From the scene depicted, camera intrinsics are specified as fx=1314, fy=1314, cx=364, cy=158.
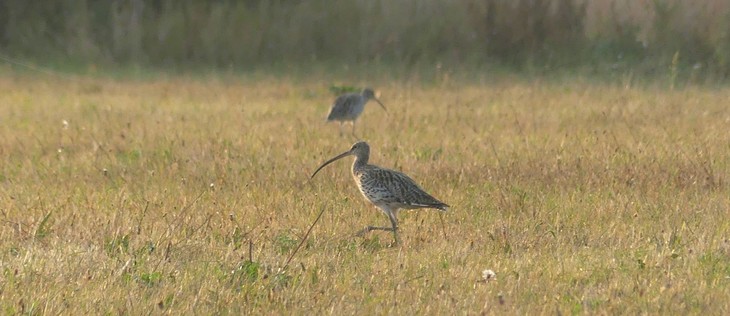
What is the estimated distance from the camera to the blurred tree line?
70.7ft

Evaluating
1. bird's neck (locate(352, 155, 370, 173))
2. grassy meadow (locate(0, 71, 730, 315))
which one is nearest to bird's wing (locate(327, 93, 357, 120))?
grassy meadow (locate(0, 71, 730, 315))

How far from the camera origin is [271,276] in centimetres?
698

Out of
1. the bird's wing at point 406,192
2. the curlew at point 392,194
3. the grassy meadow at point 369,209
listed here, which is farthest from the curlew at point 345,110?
the bird's wing at point 406,192

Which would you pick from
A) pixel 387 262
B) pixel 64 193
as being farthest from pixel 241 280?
pixel 64 193

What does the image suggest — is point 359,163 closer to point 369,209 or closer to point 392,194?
point 369,209

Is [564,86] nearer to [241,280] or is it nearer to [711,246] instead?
[711,246]

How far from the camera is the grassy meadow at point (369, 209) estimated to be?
22.1 ft

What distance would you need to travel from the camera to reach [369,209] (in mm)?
9594

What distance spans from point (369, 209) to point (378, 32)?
1362 centimetres

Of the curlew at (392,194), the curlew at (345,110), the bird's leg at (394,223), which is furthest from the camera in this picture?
the curlew at (345,110)

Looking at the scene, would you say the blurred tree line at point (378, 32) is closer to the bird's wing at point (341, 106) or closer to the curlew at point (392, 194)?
the bird's wing at point (341, 106)

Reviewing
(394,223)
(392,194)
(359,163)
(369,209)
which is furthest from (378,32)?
(394,223)

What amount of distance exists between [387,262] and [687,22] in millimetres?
15322

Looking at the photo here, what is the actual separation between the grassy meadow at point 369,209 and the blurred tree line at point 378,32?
4742 millimetres
